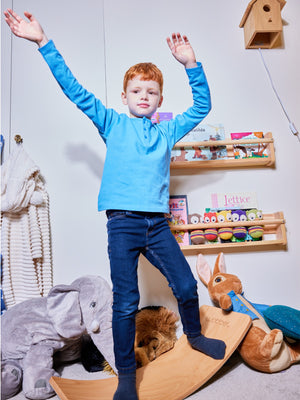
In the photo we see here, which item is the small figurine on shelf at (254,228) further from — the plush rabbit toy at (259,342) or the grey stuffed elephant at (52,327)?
the grey stuffed elephant at (52,327)

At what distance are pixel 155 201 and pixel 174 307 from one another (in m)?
0.52

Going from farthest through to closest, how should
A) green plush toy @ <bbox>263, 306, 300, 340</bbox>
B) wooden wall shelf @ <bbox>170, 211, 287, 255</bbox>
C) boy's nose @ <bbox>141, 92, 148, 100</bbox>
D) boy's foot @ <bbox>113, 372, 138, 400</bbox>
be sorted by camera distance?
wooden wall shelf @ <bbox>170, 211, 287, 255</bbox>
boy's nose @ <bbox>141, 92, 148, 100</bbox>
green plush toy @ <bbox>263, 306, 300, 340</bbox>
boy's foot @ <bbox>113, 372, 138, 400</bbox>

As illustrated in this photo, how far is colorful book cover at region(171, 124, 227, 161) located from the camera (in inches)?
52.2

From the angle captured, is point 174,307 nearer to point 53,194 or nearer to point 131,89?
point 53,194

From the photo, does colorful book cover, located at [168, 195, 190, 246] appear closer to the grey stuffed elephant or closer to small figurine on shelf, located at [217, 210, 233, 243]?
small figurine on shelf, located at [217, 210, 233, 243]

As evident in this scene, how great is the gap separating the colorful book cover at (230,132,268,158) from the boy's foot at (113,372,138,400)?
2.98 ft

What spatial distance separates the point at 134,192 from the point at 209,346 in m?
0.51

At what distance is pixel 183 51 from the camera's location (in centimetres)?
108

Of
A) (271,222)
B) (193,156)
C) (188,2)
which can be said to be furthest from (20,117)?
(271,222)

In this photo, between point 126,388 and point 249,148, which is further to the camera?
point 249,148

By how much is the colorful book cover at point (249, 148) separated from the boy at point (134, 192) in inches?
13.1

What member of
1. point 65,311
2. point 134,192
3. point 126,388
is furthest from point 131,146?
point 126,388

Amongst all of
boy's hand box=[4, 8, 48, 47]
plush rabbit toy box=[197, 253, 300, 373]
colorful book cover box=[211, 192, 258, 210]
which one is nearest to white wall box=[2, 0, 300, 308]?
colorful book cover box=[211, 192, 258, 210]

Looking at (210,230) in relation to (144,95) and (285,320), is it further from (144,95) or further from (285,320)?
(144,95)
